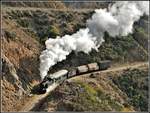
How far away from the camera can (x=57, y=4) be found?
59688 mm

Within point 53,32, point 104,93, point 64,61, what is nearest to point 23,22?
point 53,32

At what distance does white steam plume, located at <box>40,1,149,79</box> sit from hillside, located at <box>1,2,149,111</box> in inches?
27.7

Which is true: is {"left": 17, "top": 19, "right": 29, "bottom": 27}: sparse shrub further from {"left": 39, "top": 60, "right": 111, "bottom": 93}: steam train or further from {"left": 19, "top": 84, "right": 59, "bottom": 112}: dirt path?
{"left": 19, "top": 84, "right": 59, "bottom": 112}: dirt path

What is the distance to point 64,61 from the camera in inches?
1961

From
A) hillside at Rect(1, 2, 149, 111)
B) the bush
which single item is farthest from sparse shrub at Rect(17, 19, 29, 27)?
the bush

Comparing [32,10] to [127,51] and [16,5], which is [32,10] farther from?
[127,51]

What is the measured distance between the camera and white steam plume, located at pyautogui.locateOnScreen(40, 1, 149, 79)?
161ft

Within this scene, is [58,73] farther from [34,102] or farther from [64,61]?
[34,102]

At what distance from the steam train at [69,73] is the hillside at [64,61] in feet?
4.05

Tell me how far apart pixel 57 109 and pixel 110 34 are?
17467 millimetres

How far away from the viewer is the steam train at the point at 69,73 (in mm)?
43750

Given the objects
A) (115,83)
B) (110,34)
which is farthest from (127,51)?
(115,83)

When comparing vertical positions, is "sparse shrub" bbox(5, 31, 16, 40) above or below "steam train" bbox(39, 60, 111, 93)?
above

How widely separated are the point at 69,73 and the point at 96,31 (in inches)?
364
